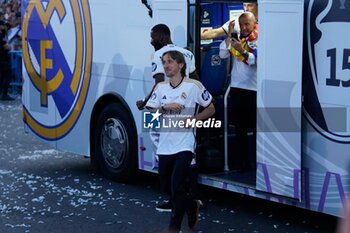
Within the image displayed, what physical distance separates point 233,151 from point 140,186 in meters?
1.49

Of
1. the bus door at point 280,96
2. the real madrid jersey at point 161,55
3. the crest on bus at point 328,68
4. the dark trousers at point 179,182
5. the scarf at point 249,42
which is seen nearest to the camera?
the crest on bus at point 328,68

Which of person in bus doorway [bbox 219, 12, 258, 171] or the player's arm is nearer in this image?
the player's arm

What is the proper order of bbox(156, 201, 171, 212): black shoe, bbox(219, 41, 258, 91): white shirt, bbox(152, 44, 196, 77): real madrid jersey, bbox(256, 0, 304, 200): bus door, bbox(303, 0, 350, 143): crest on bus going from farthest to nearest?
bbox(156, 201, 171, 212): black shoe < bbox(219, 41, 258, 91): white shirt < bbox(152, 44, 196, 77): real madrid jersey < bbox(256, 0, 304, 200): bus door < bbox(303, 0, 350, 143): crest on bus

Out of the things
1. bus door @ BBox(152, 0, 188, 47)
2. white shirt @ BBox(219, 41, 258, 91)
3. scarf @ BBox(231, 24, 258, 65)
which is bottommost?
white shirt @ BBox(219, 41, 258, 91)

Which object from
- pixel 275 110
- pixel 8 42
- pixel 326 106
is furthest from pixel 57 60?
pixel 8 42

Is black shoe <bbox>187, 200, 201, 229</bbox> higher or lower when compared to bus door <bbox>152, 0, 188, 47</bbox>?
lower

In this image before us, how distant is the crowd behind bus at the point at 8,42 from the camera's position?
62.0 feet

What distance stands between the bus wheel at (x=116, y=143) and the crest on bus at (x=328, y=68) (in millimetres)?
2864

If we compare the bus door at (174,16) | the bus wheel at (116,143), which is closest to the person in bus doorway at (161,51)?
the bus door at (174,16)

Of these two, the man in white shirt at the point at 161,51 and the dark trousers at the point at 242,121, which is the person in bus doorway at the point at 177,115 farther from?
the dark trousers at the point at 242,121

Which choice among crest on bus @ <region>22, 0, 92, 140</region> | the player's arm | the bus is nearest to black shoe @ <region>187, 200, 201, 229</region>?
the bus

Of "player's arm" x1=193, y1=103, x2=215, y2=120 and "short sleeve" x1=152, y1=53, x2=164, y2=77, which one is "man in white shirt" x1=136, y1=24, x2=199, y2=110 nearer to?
"short sleeve" x1=152, y1=53, x2=164, y2=77

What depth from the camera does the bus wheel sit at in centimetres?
917

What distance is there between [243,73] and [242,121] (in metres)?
0.53
